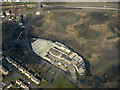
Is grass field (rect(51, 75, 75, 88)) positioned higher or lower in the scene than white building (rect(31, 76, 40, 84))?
lower

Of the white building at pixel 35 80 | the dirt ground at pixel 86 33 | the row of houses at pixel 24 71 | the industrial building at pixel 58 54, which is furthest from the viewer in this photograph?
the dirt ground at pixel 86 33

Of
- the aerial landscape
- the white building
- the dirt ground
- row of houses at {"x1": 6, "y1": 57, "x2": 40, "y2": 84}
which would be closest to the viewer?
the white building

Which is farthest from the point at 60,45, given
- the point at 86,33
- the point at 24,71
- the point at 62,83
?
the point at 24,71

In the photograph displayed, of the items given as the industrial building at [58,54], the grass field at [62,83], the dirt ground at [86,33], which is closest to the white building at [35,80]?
the grass field at [62,83]

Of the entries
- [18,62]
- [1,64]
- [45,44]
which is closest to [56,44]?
[45,44]

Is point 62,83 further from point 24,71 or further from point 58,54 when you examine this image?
point 24,71

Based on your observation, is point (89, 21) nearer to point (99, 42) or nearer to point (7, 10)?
point (99, 42)

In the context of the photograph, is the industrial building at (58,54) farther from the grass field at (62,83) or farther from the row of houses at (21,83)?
the row of houses at (21,83)

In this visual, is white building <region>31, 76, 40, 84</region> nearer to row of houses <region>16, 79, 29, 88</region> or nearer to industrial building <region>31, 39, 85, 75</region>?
row of houses <region>16, 79, 29, 88</region>

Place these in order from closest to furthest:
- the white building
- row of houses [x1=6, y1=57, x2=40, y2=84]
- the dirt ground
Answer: the white building
row of houses [x1=6, y1=57, x2=40, y2=84]
the dirt ground

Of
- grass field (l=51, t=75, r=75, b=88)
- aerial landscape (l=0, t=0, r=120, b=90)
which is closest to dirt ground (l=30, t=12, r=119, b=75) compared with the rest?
aerial landscape (l=0, t=0, r=120, b=90)
